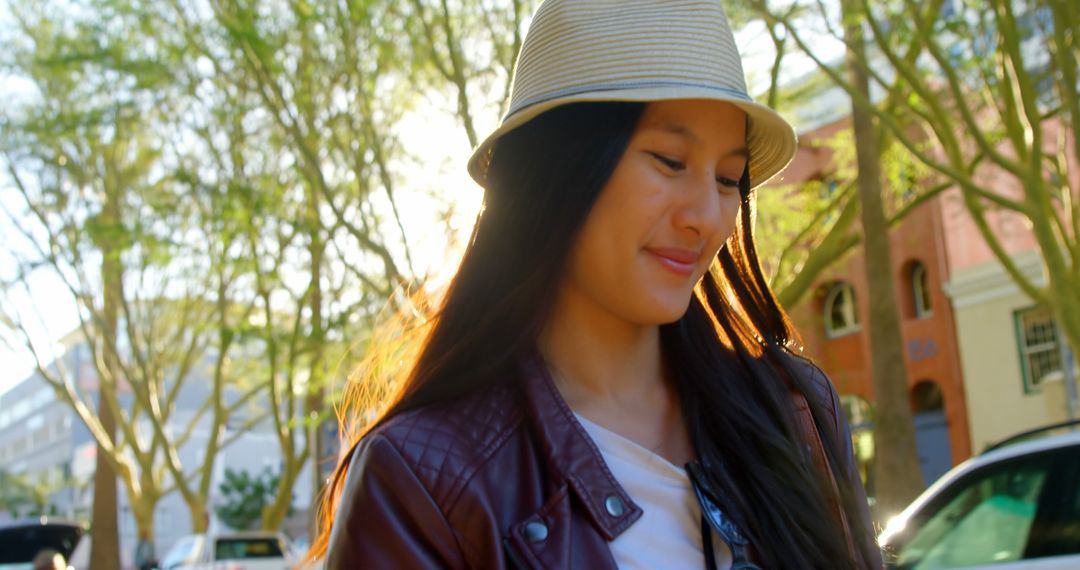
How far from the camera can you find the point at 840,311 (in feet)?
106

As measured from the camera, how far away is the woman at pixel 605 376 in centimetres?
163

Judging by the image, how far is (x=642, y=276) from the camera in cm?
182

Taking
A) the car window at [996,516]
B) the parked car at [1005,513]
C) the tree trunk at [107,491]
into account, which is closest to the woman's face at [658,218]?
the parked car at [1005,513]

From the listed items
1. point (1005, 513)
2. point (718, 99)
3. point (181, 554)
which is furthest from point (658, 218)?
point (181, 554)

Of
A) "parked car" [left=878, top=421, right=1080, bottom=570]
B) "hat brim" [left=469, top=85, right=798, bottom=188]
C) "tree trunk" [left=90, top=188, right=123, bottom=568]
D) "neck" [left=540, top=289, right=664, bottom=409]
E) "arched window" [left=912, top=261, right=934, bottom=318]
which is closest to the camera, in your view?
"hat brim" [left=469, top=85, right=798, bottom=188]

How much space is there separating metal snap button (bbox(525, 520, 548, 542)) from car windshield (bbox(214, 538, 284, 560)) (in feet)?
56.7

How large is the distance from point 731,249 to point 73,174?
56.9 feet

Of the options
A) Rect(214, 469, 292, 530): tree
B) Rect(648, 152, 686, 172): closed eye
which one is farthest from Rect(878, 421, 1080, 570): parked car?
Rect(214, 469, 292, 530): tree

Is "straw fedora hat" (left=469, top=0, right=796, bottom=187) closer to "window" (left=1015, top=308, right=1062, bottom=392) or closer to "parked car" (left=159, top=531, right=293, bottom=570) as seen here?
"parked car" (left=159, top=531, right=293, bottom=570)

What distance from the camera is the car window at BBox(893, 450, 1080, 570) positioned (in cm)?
459

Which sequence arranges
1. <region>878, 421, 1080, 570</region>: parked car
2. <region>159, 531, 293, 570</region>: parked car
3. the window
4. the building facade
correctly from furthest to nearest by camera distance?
the building facade, the window, <region>159, 531, 293, 570</region>: parked car, <region>878, 421, 1080, 570</region>: parked car

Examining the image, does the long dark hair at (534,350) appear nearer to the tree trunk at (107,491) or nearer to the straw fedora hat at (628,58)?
the straw fedora hat at (628,58)

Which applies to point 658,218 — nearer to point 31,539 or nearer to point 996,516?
point 996,516

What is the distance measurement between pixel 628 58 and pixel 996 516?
11.7ft
